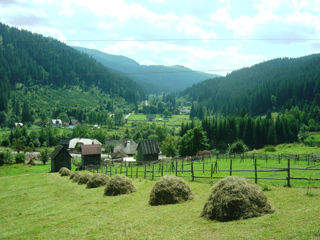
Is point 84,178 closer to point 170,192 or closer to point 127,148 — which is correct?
point 170,192

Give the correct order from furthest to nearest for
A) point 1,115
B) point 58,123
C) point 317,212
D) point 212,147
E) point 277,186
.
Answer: point 58,123
point 1,115
point 212,147
point 277,186
point 317,212

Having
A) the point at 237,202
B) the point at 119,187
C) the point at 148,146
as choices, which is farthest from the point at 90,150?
the point at 237,202

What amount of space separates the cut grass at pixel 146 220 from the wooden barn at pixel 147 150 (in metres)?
40.5

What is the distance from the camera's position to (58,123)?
178250 mm

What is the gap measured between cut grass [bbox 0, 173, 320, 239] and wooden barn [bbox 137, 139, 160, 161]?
40.5 metres

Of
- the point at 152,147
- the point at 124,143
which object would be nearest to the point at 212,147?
the point at 124,143

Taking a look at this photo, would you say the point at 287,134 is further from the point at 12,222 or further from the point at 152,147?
the point at 12,222

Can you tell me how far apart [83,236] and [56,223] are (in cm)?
387

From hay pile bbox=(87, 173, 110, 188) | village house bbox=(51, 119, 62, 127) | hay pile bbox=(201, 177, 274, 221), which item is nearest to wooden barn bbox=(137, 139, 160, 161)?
hay pile bbox=(87, 173, 110, 188)

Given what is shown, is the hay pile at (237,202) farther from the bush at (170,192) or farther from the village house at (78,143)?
the village house at (78,143)

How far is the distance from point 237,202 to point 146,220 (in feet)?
14.6

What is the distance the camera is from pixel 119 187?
21.8 m

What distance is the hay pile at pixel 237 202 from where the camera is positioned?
11406mm

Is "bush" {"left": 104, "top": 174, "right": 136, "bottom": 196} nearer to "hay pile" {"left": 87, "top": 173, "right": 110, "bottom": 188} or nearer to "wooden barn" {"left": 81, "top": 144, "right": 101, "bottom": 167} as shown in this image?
"hay pile" {"left": 87, "top": 173, "right": 110, "bottom": 188}
